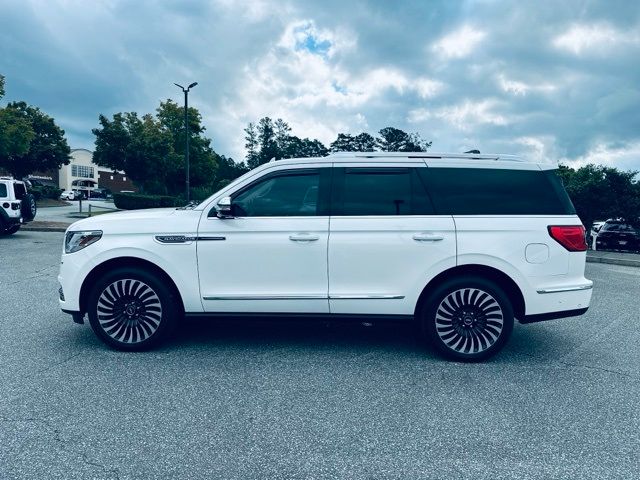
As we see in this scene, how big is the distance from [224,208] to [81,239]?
152 cm

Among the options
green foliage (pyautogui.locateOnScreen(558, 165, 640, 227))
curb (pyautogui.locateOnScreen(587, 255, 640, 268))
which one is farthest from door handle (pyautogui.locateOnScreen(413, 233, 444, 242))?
green foliage (pyautogui.locateOnScreen(558, 165, 640, 227))

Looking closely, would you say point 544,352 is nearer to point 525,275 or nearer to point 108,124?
point 525,275

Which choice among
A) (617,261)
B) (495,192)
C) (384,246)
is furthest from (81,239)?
(617,261)

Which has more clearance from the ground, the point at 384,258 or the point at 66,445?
the point at 384,258

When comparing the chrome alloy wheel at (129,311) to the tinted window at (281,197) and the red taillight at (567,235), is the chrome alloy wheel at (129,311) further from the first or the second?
the red taillight at (567,235)

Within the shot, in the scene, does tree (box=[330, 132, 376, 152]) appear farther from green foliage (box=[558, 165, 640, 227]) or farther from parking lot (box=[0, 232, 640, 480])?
parking lot (box=[0, 232, 640, 480])

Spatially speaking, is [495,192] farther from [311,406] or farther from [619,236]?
[619,236]

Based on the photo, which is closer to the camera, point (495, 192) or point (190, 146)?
point (495, 192)

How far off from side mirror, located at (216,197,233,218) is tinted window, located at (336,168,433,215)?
104 cm

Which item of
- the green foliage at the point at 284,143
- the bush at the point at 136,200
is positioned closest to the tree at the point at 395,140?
the green foliage at the point at 284,143

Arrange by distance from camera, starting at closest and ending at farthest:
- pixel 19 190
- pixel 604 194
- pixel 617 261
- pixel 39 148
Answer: pixel 617 261 → pixel 19 190 → pixel 604 194 → pixel 39 148

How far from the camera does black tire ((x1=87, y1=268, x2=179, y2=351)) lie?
14.4ft

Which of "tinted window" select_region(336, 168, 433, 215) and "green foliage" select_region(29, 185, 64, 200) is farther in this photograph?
"green foliage" select_region(29, 185, 64, 200)

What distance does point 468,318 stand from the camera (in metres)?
4.27
